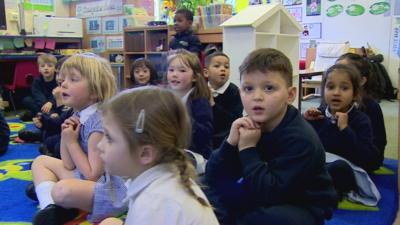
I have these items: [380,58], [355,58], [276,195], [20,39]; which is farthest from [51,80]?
[380,58]

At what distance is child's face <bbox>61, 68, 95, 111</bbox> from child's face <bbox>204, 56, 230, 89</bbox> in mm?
932

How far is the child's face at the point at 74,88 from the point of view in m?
1.48

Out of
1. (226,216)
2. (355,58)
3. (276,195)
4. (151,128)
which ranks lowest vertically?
(226,216)

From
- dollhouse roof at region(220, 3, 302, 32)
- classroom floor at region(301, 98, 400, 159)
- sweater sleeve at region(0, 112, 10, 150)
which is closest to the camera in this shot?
sweater sleeve at region(0, 112, 10, 150)

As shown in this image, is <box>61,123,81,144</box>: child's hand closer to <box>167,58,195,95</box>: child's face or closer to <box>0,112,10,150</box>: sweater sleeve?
<box>167,58,195,95</box>: child's face

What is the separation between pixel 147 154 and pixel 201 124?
1.02 meters

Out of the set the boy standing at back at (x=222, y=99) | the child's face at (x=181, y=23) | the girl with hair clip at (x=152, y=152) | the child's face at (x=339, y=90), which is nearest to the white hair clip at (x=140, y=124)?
the girl with hair clip at (x=152, y=152)

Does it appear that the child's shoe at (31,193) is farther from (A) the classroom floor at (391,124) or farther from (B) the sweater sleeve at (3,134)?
(A) the classroom floor at (391,124)

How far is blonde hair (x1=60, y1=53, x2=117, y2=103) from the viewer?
1492 millimetres

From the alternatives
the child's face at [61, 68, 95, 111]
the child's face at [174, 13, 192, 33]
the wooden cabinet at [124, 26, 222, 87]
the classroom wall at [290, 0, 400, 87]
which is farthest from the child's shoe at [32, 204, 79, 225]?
the classroom wall at [290, 0, 400, 87]

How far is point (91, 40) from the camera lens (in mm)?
5383

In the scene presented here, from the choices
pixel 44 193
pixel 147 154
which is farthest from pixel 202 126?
pixel 147 154

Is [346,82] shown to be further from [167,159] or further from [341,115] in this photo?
[167,159]

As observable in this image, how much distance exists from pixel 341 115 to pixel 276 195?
0.77 meters
